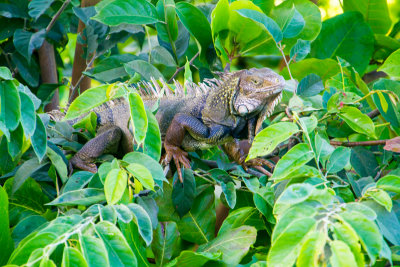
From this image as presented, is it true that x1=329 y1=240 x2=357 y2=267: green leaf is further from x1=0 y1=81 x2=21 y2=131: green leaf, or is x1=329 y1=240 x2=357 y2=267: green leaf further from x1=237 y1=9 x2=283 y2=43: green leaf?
x1=237 y1=9 x2=283 y2=43: green leaf

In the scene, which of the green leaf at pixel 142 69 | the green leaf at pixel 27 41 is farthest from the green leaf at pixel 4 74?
the green leaf at pixel 27 41

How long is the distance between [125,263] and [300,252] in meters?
0.46

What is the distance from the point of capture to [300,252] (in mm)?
1164

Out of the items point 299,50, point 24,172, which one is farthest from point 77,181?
point 299,50

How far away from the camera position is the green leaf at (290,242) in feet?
3.96

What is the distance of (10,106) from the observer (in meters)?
1.68

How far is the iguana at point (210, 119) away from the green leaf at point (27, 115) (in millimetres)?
866

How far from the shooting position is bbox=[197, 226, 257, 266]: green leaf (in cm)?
186

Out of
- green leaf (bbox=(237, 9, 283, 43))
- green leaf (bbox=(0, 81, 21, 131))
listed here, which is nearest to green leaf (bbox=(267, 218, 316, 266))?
green leaf (bbox=(0, 81, 21, 131))

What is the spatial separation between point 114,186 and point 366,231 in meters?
0.71

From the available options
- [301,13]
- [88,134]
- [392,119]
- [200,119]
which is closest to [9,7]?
[88,134]

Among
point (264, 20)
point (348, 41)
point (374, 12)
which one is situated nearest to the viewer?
point (264, 20)

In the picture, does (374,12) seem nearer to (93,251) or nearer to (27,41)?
(27,41)

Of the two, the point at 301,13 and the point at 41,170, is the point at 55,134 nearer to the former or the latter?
the point at 41,170
